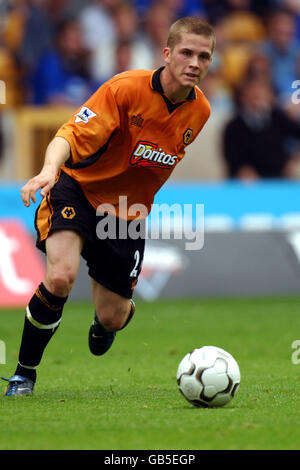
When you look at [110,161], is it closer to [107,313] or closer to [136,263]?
[136,263]

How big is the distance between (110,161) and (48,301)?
102cm

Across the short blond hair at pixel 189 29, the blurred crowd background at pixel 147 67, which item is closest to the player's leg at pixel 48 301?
the short blond hair at pixel 189 29

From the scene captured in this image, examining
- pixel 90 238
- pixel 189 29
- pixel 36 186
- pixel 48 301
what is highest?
pixel 189 29

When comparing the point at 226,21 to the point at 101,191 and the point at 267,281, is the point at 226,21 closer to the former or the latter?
the point at 267,281

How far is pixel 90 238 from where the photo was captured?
6059 millimetres

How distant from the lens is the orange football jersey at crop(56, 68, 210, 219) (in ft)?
19.3

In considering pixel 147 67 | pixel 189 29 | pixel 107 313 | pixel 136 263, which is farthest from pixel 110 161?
pixel 147 67

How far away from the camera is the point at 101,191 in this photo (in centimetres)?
625

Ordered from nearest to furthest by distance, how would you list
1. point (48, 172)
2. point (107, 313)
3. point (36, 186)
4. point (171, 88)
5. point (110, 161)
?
point (36, 186) → point (48, 172) → point (171, 88) → point (110, 161) → point (107, 313)

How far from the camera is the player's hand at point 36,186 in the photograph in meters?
5.10

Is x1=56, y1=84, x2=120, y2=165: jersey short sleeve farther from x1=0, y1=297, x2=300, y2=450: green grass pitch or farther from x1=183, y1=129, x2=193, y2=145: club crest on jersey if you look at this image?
x1=0, y1=297, x2=300, y2=450: green grass pitch
